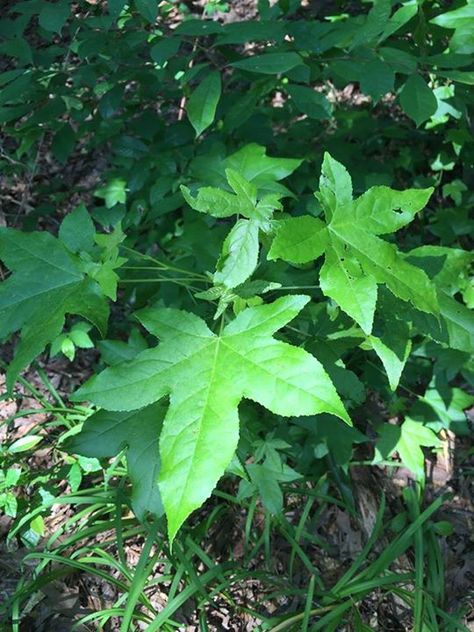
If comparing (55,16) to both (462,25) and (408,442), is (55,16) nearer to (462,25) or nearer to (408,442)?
(462,25)

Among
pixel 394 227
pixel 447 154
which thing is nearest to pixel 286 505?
pixel 394 227

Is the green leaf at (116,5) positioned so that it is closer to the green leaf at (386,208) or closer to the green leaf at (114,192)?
the green leaf at (114,192)

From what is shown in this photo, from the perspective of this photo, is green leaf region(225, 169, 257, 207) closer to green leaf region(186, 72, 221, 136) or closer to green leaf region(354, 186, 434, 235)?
green leaf region(354, 186, 434, 235)

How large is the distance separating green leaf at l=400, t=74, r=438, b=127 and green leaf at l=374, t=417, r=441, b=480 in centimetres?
137

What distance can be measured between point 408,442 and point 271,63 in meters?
1.71

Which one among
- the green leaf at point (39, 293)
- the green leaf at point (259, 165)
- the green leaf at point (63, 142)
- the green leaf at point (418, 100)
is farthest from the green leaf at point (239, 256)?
the green leaf at point (63, 142)

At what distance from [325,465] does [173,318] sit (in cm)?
152

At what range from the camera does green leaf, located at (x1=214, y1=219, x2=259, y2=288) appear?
1397 mm

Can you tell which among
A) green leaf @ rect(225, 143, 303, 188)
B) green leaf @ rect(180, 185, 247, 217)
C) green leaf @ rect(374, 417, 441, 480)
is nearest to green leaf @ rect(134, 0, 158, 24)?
green leaf @ rect(225, 143, 303, 188)

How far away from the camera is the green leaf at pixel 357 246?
1.34 meters

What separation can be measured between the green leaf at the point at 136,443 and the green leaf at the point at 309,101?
127cm

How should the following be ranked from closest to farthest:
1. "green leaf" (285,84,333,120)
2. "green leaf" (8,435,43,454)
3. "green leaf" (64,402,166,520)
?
"green leaf" (64,402,166,520)
"green leaf" (285,84,333,120)
"green leaf" (8,435,43,454)

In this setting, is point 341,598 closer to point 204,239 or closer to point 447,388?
point 447,388

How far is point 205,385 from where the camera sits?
52.2 inches
